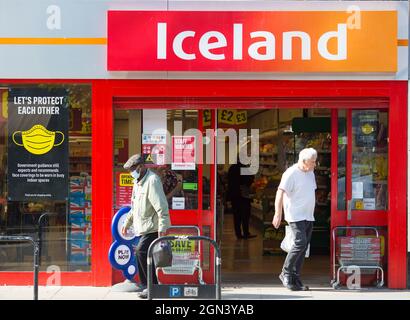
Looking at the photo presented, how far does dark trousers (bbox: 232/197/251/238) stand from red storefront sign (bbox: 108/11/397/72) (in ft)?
17.5

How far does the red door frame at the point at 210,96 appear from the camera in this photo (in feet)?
27.9

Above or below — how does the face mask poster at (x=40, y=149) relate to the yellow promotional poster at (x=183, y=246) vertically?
above

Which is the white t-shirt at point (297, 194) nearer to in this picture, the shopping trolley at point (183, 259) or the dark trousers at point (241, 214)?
the shopping trolley at point (183, 259)

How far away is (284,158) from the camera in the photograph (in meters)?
12.0

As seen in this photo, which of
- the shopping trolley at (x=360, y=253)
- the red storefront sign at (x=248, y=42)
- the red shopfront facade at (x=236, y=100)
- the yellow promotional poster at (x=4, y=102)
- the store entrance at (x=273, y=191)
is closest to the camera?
the red storefront sign at (x=248, y=42)

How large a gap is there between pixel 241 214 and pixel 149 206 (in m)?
5.99

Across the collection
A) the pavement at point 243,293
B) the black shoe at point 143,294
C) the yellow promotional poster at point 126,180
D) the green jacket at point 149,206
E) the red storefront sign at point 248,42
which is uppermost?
the red storefront sign at point 248,42

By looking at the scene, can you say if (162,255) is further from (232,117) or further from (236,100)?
(232,117)

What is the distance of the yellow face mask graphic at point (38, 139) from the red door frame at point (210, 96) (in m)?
0.59

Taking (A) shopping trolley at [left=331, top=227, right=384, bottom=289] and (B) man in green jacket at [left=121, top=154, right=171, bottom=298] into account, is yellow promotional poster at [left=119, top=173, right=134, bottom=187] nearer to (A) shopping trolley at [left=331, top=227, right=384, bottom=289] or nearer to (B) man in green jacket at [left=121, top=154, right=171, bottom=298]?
(B) man in green jacket at [left=121, top=154, right=171, bottom=298]

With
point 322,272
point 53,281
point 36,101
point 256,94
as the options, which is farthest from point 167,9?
point 322,272

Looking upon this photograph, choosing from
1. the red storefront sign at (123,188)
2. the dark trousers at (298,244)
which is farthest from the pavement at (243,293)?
the red storefront sign at (123,188)

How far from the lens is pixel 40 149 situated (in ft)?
28.6

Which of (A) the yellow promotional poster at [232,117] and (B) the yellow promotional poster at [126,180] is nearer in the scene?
(B) the yellow promotional poster at [126,180]
